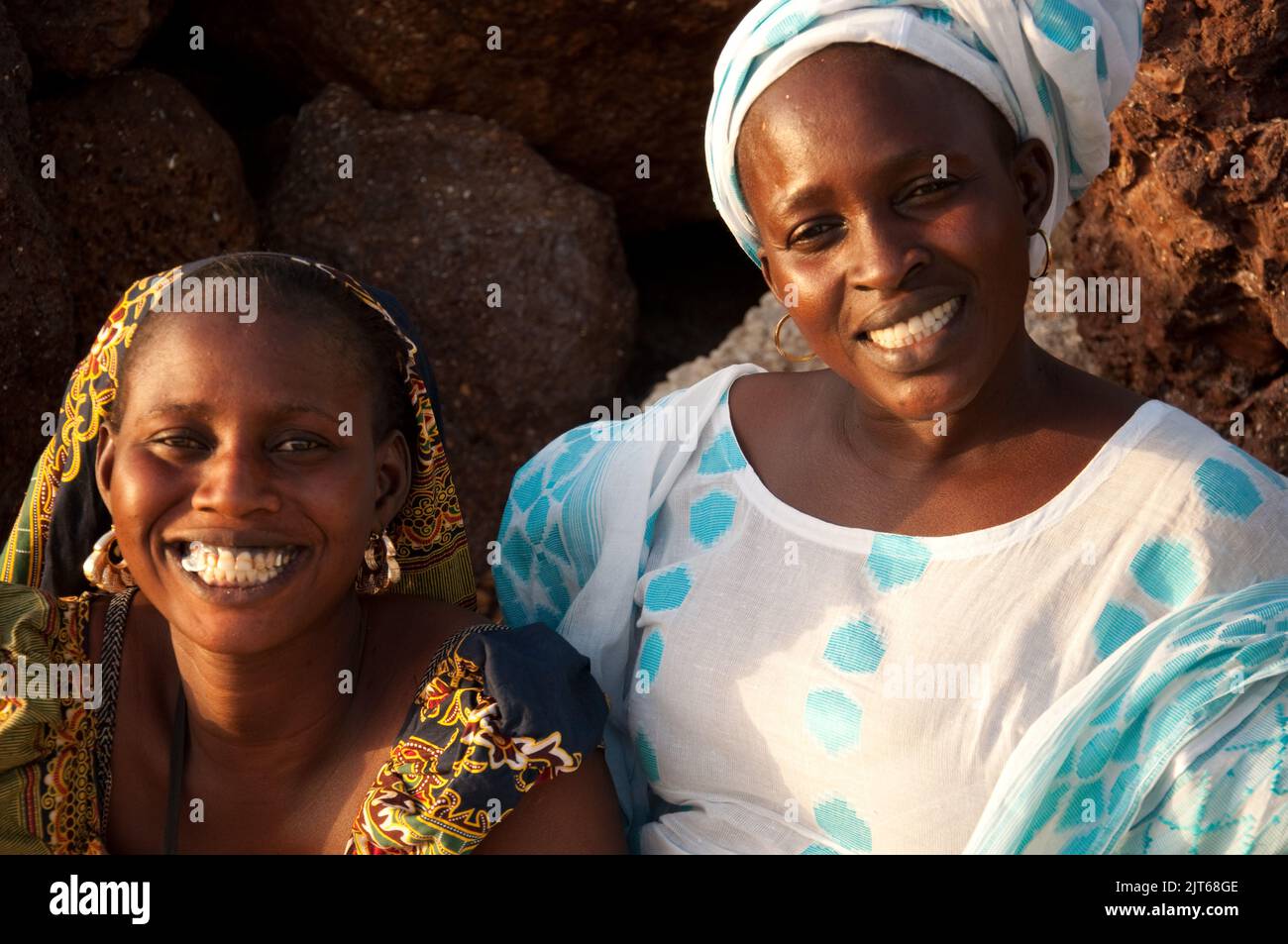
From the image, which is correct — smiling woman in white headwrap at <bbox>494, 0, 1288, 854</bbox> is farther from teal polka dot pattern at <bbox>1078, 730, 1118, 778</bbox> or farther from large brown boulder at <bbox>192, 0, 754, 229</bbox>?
large brown boulder at <bbox>192, 0, 754, 229</bbox>

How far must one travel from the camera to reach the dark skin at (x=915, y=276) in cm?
209

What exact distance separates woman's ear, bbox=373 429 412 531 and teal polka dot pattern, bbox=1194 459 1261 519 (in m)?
1.15

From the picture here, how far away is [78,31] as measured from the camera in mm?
3266

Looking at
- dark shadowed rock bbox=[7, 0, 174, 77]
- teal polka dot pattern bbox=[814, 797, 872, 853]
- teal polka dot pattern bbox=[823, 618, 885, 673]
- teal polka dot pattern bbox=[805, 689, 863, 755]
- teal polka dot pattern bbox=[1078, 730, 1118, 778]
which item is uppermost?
dark shadowed rock bbox=[7, 0, 174, 77]

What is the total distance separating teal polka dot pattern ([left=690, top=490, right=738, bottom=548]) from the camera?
7.97ft

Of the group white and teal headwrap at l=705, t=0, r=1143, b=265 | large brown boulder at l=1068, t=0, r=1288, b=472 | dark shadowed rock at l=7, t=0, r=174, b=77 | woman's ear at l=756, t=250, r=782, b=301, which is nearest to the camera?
white and teal headwrap at l=705, t=0, r=1143, b=265

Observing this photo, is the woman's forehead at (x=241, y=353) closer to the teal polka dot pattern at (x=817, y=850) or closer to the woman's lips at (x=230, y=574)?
the woman's lips at (x=230, y=574)

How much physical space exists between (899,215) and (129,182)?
6.42ft

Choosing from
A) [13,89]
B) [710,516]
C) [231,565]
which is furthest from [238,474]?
[13,89]

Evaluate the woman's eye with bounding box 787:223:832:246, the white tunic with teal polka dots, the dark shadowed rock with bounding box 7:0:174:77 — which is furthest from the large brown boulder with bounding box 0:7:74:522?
the woman's eye with bounding box 787:223:832:246

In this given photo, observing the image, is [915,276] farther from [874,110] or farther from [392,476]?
[392,476]

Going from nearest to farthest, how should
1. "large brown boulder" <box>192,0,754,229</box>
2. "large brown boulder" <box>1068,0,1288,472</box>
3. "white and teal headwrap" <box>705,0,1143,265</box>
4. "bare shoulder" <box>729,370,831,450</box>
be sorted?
"white and teal headwrap" <box>705,0,1143,265</box> → "bare shoulder" <box>729,370,831,450</box> → "large brown boulder" <box>1068,0,1288,472</box> → "large brown boulder" <box>192,0,754,229</box>
